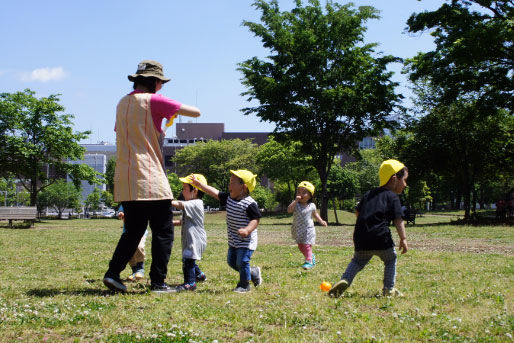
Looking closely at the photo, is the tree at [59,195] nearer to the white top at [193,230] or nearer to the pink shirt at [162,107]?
the white top at [193,230]

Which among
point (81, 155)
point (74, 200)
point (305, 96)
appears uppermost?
point (305, 96)

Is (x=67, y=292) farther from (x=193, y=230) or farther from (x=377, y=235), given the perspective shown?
(x=377, y=235)

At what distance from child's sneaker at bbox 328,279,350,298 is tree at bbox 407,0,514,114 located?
2199 cm

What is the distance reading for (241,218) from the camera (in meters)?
6.30

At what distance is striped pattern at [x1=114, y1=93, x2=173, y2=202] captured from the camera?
18.3 feet

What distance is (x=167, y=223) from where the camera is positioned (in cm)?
586

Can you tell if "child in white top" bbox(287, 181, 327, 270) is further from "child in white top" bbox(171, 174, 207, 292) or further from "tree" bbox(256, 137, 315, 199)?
"tree" bbox(256, 137, 315, 199)

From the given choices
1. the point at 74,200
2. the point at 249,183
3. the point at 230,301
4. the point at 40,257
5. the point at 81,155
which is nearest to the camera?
the point at 230,301

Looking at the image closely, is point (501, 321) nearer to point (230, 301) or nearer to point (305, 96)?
point (230, 301)

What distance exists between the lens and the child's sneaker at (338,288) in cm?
562

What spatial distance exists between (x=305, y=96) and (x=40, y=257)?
76.0 ft

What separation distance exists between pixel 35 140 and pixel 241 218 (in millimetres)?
35328

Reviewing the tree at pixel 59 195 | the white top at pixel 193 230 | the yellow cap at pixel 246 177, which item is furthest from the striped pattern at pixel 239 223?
the tree at pixel 59 195

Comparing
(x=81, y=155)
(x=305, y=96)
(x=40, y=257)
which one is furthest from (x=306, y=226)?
(x=81, y=155)
